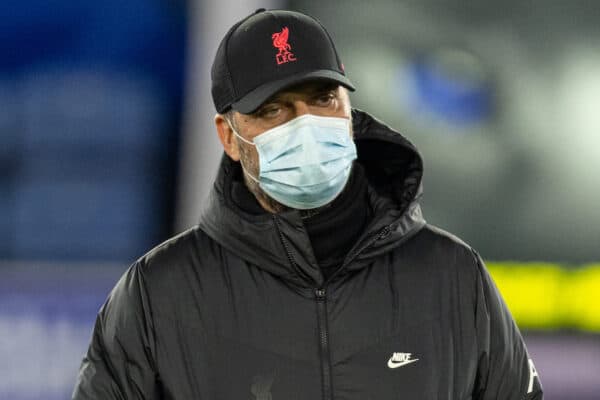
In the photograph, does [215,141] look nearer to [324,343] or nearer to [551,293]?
[551,293]

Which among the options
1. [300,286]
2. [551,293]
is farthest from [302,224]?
[551,293]

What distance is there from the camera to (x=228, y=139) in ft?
7.52

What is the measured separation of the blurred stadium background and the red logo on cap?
2272 millimetres

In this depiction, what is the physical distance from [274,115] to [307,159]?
4.2 inches

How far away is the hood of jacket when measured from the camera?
6.85 ft

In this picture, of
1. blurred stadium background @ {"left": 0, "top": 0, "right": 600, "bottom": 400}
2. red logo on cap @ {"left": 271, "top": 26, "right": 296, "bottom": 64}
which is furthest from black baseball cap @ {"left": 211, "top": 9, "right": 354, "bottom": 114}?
blurred stadium background @ {"left": 0, "top": 0, "right": 600, "bottom": 400}

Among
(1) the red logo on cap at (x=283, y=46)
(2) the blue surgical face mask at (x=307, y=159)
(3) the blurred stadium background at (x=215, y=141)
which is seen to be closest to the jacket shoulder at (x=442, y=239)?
(2) the blue surgical face mask at (x=307, y=159)

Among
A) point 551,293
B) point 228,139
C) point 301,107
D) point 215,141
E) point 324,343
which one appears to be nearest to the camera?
point 324,343

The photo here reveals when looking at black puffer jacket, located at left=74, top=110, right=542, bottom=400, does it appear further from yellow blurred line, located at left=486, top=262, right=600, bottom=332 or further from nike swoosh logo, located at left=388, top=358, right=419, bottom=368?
yellow blurred line, located at left=486, top=262, right=600, bottom=332

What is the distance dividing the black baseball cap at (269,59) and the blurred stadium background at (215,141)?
222 centimetres

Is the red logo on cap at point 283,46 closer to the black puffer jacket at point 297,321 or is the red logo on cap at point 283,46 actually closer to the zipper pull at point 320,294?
the black puffer jacket at point 297,321

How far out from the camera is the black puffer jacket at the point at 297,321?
2.06 metres

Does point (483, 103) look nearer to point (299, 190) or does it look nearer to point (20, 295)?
point (20, 295)

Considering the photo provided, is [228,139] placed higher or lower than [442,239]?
higher
